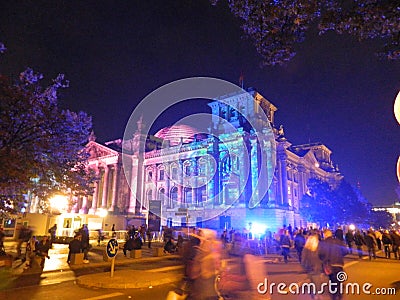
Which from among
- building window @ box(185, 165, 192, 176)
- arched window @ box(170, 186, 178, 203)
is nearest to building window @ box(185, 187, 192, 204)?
arched window @ box(170, 186, 178, 203)

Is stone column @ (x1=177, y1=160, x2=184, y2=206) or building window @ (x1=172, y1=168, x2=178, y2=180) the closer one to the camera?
stone column @ (x1=177, y1=160, x2=184, y2=206)

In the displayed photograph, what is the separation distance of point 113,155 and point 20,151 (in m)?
55.2

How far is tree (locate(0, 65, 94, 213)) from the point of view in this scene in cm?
1438

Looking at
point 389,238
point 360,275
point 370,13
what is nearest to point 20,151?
point 370,13

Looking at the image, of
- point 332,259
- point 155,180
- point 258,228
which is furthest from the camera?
point 155,180

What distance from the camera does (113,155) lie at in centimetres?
6900

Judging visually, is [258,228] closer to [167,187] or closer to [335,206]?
[335,206]

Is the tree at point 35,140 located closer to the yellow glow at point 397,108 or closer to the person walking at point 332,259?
the person walking at point 332,259

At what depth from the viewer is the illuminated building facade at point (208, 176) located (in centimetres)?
5100

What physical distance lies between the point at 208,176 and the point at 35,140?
142 ft

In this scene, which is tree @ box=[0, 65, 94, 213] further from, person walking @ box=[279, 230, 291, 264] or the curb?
person walking @ box=[279, 230, 291, 264]

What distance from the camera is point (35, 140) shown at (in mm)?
15453

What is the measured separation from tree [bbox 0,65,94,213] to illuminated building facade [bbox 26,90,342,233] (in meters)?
24.8

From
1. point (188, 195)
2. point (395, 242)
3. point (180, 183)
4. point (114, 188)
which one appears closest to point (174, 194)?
point (180, 183)
